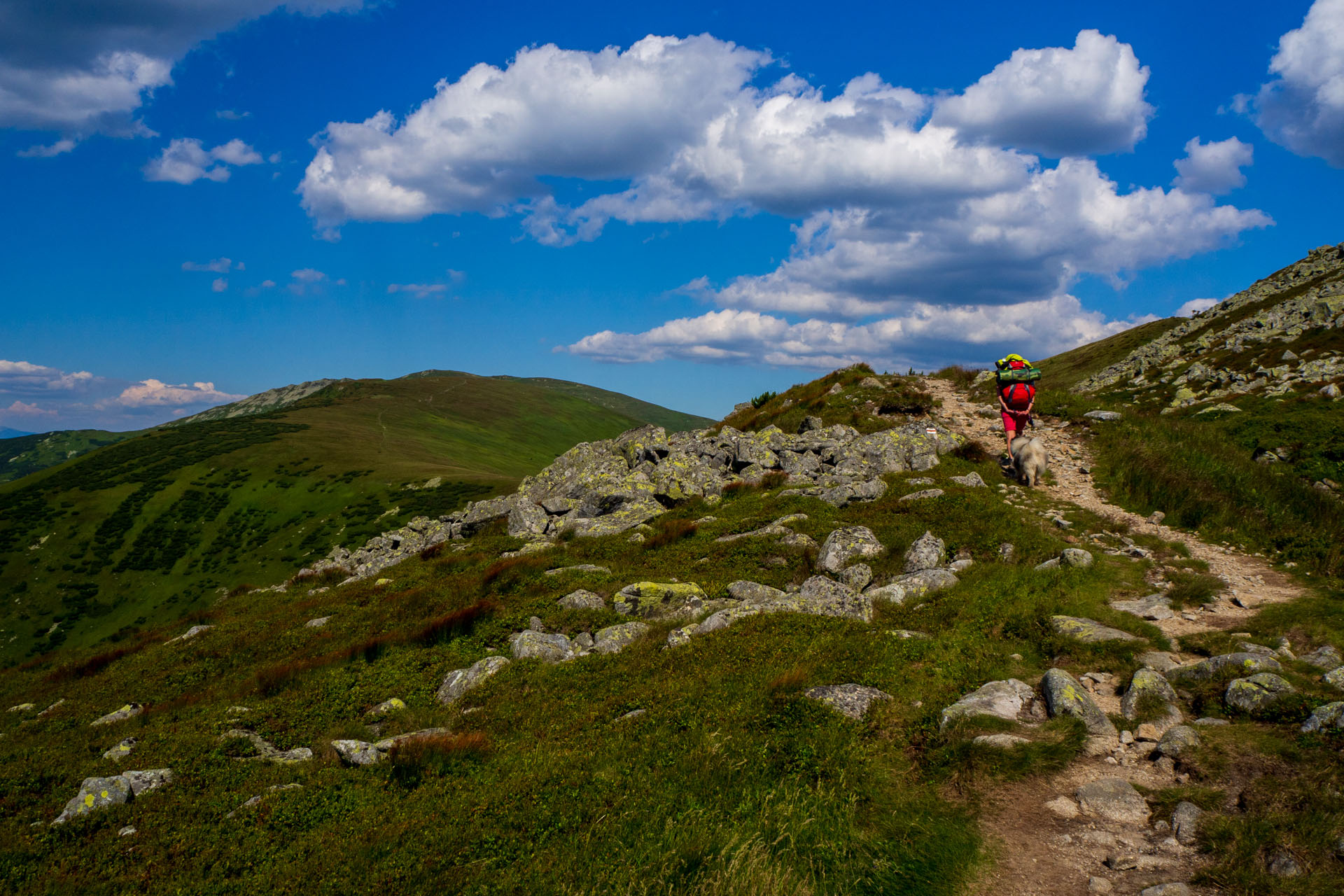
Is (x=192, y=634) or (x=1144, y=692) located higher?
(x=1144, y=692)

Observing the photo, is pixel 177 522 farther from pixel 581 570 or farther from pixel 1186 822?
pixel 1186 822

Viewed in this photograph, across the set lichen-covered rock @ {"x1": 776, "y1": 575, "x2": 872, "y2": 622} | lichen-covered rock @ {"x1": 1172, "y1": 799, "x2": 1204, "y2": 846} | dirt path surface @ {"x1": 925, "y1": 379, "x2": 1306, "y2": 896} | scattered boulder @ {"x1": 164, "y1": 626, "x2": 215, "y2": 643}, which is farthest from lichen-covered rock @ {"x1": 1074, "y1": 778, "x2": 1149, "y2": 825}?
scattered boulder @ {"x1": 164, "y1": 626, "x2": 215, "y2": 643}

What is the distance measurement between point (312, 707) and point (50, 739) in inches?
229

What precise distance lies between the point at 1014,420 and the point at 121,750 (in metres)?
26.5

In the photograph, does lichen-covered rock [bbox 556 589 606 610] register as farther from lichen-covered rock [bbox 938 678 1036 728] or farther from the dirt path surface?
the dirt path surface

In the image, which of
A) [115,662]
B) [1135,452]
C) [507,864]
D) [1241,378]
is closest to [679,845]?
[507,864]

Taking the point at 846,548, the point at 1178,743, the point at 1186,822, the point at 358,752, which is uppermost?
the point at 846,548

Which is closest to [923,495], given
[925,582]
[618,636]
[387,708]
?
[925,582]

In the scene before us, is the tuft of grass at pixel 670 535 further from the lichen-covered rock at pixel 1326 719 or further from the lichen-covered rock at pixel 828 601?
the lichen-covered rock at pixel 1326 719

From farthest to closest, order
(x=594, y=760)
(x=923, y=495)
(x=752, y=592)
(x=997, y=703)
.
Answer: (x=923, y=495), (x=752, y=592), (x=997, y=703), (x=594, y=760)

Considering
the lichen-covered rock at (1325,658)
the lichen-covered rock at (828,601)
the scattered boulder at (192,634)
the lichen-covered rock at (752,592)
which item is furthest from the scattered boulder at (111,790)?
the lichen-covered rock at (1325,658)

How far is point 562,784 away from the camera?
8.18m

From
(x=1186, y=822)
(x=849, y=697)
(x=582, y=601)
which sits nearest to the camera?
(x=1186, y=822)

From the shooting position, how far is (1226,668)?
8977mm
